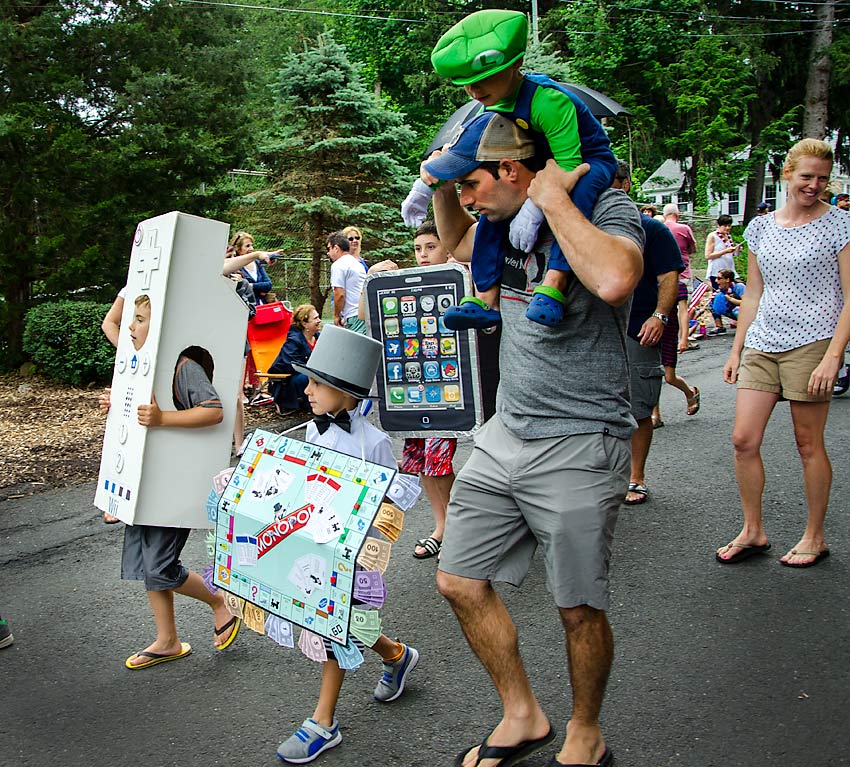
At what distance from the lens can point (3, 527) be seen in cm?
599

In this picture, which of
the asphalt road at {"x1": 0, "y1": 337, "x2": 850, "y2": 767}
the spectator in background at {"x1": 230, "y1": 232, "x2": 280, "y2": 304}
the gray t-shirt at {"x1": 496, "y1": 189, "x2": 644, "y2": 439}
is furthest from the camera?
the spectator in background at {"x1": 230, "y1": 232, "x2": 280, "y2": 304}

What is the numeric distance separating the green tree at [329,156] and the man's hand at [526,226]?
556 inches

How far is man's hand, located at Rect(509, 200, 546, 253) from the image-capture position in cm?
253

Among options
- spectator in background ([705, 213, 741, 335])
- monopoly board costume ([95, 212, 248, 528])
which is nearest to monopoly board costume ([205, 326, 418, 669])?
monopoly board costume ([95, 212, 248, 528])

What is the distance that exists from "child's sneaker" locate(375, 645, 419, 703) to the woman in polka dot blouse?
1985mm

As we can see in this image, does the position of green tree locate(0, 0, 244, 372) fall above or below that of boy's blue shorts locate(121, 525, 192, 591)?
above

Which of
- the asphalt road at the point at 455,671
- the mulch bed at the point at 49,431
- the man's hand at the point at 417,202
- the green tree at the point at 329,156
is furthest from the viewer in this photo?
the green tree at the point at 329,156

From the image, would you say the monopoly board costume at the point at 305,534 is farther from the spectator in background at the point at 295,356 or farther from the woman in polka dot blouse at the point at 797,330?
the spectator in background at the point at 295,356

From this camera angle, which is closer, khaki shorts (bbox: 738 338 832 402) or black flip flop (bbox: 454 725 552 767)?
black flip flop (bbox: 454 725 552 767)

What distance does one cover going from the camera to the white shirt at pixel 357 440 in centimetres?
350

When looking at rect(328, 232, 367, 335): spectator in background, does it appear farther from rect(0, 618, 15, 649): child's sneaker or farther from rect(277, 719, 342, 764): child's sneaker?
rect(277, 719, 342, 764): child's sneaker

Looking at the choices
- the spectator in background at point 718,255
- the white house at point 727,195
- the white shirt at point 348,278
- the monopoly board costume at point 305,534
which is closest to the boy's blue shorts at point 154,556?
the monopoly board costume at point 305,534

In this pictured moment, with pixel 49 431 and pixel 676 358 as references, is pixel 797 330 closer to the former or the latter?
pixel 676 358

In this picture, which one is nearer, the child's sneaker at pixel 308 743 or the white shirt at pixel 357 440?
the child's sneaker at pixel 308 743
